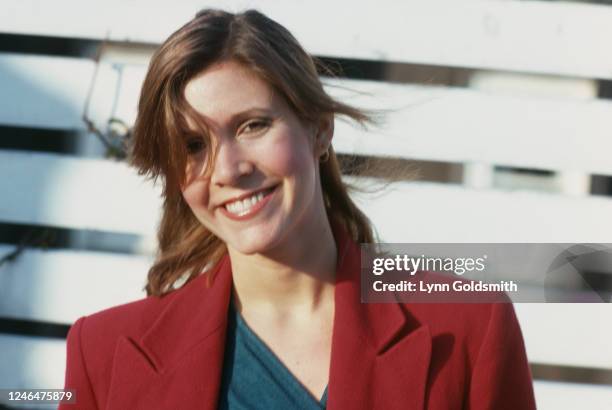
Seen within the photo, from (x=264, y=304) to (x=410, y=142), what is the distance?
108 cm

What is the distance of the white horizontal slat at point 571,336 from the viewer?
3141 millimetres

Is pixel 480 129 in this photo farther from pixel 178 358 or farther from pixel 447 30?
pixel 178 358

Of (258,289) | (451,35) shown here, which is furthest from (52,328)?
(451,35)

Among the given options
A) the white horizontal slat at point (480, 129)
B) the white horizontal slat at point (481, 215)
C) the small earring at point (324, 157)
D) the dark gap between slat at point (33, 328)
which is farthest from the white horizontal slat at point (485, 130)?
the dark gap between slat at point (33, 328)

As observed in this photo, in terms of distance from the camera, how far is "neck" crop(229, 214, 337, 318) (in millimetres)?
2338

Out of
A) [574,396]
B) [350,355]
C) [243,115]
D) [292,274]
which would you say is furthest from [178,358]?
[574,396]

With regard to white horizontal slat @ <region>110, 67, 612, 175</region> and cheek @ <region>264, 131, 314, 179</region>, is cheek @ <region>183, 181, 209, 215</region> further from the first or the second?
white horizontal slat @ <region>110, 67, 612, 175</region>

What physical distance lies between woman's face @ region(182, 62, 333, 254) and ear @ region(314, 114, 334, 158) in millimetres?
111

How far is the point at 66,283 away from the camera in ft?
11.0

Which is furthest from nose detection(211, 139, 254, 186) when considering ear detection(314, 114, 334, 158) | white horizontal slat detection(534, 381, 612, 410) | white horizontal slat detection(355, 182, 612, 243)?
white horizontal slat detection(534, 381, 612, 410)

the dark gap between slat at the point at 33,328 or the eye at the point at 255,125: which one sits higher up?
the eye at the point at 255,125

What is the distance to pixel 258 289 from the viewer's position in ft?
7.88

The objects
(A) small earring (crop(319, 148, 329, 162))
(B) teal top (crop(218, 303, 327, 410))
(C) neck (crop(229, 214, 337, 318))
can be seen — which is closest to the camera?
(B) teal top (crop(218, 303, 327, 410))

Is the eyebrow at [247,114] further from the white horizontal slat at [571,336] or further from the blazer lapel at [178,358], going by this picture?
the white horizontal slat at [571,336]
